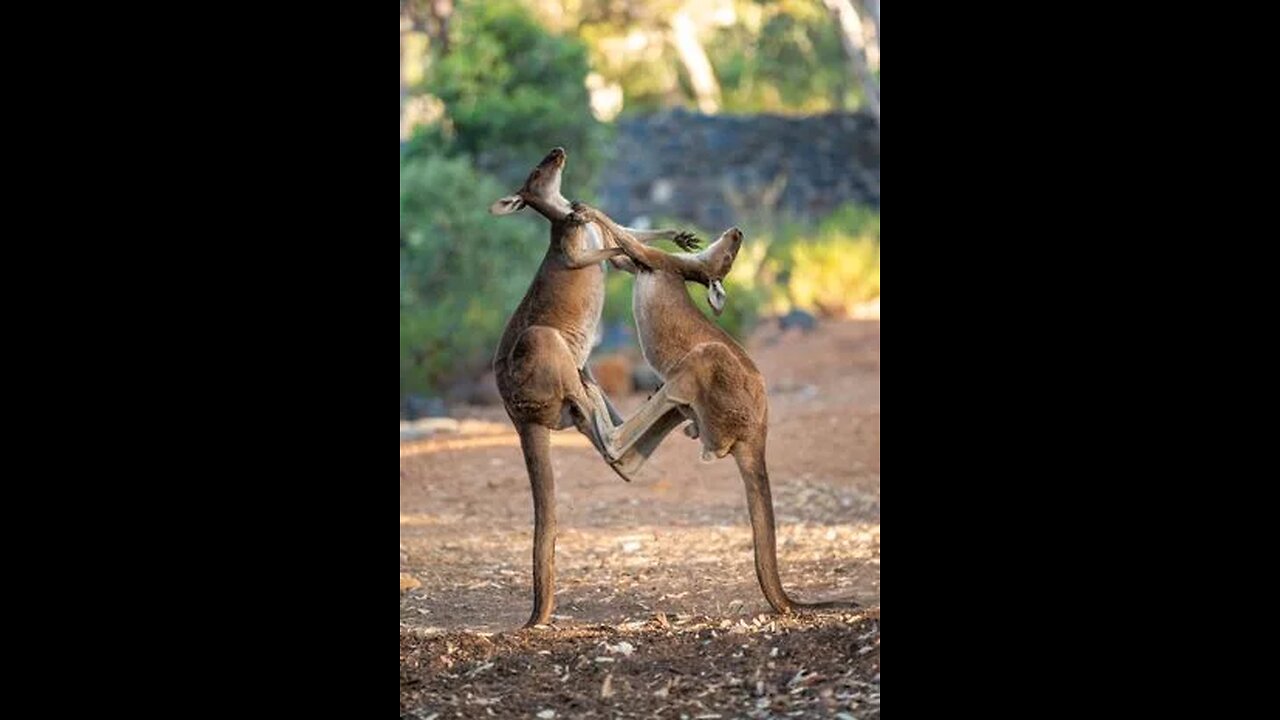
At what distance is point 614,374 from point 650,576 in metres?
5.66

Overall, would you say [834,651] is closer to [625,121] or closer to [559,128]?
[559,128]

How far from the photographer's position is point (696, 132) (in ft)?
63.6

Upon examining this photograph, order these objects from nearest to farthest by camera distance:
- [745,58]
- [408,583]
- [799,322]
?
[408,583] → [799,322] → [745,58]

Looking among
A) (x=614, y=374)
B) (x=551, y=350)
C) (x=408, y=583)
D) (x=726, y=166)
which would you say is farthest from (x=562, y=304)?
(x=726, y=166)

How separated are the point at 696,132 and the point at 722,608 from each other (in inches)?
543

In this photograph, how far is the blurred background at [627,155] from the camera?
42.5 ft

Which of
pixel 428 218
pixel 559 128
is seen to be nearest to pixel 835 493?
pixel 428 218

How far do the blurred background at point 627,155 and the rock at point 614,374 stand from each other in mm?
15

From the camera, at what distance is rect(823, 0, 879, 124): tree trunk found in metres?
21.9

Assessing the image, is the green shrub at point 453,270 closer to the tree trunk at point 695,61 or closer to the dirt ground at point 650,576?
the dirt ground at point 650,576

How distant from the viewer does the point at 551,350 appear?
5246 millimetres

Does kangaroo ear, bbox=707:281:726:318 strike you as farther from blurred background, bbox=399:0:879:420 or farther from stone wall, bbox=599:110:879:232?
stone wall, bbox=599:110:879:232

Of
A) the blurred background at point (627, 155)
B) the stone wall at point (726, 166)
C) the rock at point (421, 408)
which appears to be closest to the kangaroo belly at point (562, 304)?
the rock at point (421, 408)

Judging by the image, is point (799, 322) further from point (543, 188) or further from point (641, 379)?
point (543, 188)
